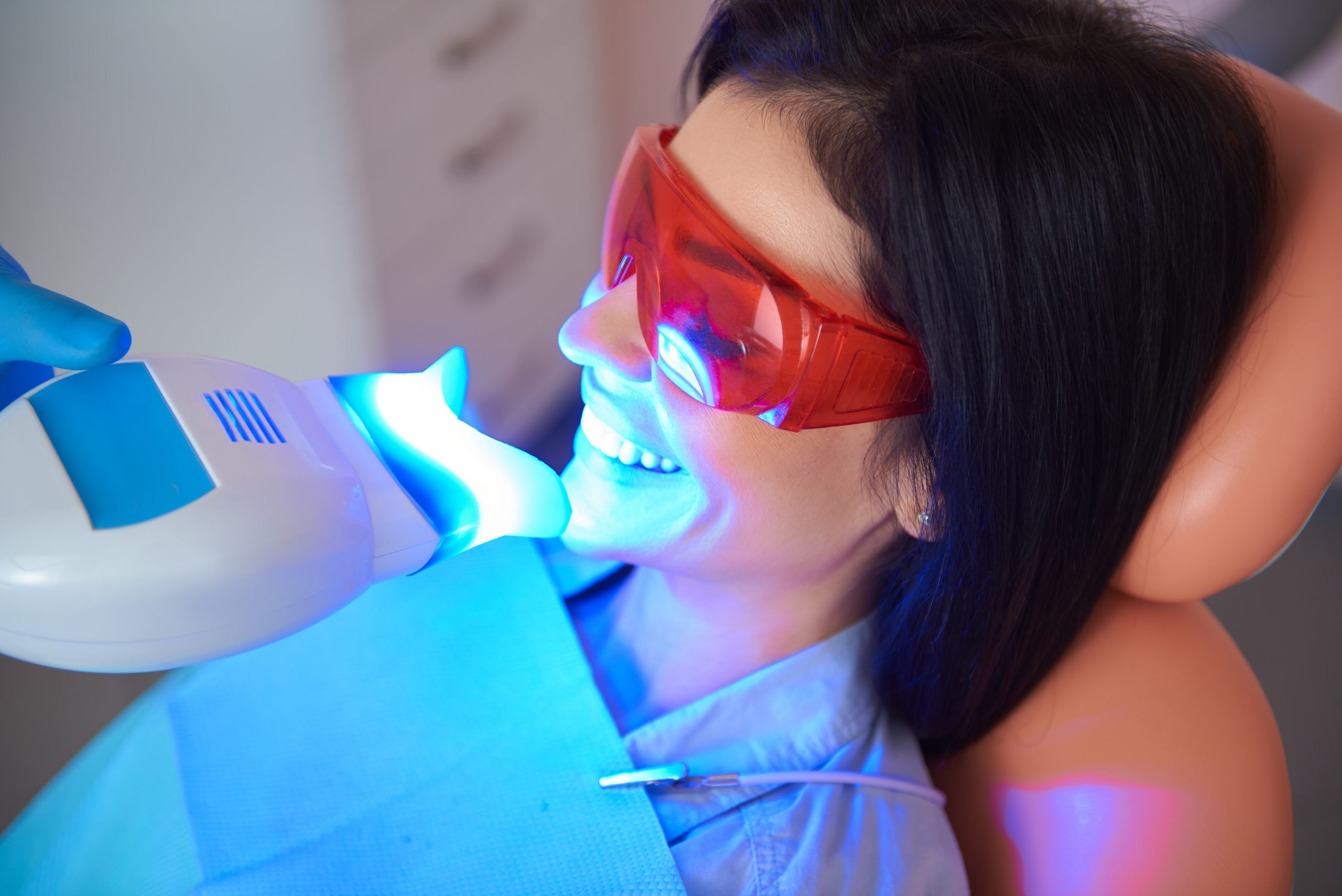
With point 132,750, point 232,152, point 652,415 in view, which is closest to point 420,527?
point 652,415

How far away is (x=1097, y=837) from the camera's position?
2.80ft

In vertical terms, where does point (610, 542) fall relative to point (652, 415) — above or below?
below

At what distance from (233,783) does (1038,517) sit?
0.83 m

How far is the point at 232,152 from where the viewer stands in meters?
1.25

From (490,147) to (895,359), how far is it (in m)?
1.14

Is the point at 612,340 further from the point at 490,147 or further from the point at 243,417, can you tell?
the point at 490,147

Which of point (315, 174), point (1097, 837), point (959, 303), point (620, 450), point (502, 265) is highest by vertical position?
point (959, 303)

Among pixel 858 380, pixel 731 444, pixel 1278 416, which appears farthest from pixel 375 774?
pixel 1278 416

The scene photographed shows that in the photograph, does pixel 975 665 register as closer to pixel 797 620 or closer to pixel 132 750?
pixel 797 620

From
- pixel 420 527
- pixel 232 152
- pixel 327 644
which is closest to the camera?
pixel 420 527

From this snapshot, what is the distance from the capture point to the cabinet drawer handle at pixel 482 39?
1465 millimetres

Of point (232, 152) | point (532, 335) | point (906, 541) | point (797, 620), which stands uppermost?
point (232, 152)

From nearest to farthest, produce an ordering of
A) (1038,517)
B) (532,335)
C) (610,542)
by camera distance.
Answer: (1038,517)
(610,542)
(532,335)

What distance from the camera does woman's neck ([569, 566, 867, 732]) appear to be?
3.16 ft
